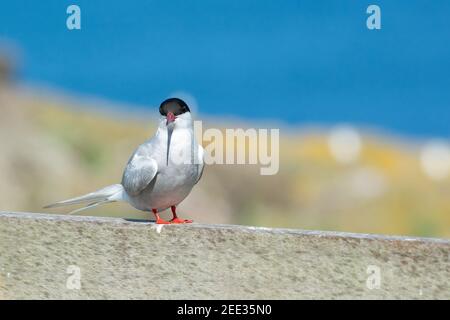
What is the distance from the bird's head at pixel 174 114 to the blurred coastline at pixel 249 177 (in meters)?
5.81

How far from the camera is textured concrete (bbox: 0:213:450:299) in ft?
18.1

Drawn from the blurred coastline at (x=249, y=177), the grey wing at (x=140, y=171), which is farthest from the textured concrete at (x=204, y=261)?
the blurred coastline at (x=249, y=177)

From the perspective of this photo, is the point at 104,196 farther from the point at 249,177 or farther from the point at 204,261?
the point at 249,177

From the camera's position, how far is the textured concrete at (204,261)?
5.51m

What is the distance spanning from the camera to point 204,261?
5.65 m

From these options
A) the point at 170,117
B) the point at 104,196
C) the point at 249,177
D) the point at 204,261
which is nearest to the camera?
the point at 204,261

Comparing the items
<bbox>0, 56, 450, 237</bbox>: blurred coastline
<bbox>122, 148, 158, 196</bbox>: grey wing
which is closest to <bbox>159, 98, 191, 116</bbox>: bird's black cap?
<bbox>122, 148, 158, 196</bbox>: grey wing

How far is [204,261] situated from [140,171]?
2.31 ft

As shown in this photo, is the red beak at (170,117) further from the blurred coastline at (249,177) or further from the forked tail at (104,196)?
the blurred coastline at (249,177)

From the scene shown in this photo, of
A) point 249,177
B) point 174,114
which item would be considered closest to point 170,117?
point 174,114
